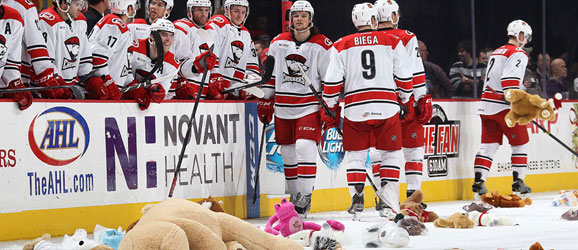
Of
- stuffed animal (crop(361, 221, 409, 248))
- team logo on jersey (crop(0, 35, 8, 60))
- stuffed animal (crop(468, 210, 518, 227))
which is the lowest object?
stuffed animal (crop(468, 210, 518, 227))

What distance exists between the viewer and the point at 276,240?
405cm

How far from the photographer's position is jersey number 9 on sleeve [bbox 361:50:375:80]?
6703mm

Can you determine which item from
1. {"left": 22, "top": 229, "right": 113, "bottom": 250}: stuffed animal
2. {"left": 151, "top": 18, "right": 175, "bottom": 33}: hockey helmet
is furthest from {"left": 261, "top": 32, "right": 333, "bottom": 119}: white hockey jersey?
{"left": 22, "top": 229, "right": 113, "bottom": 250}: stuffed animal

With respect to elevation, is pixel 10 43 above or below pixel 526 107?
above

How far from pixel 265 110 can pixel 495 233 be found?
A: 7.38 ft

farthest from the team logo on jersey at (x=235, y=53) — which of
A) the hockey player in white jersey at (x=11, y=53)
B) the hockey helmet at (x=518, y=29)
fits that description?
the hockey helmet at (x=518, y=29)

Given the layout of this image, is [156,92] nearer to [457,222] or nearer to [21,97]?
[21,97]

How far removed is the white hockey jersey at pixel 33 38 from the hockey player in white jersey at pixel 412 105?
269 centimetres

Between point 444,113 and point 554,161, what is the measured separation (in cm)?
195

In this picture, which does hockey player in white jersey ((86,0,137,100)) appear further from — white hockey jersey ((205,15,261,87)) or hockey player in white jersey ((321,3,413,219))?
hockey player in white jersey ((321,3,413,219))

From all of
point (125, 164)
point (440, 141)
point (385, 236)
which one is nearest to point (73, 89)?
point (125, 164)

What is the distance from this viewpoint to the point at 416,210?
6461 mm

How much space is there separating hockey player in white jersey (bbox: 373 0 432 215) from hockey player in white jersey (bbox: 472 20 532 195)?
4.69ft

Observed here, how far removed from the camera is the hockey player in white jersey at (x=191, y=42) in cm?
716
